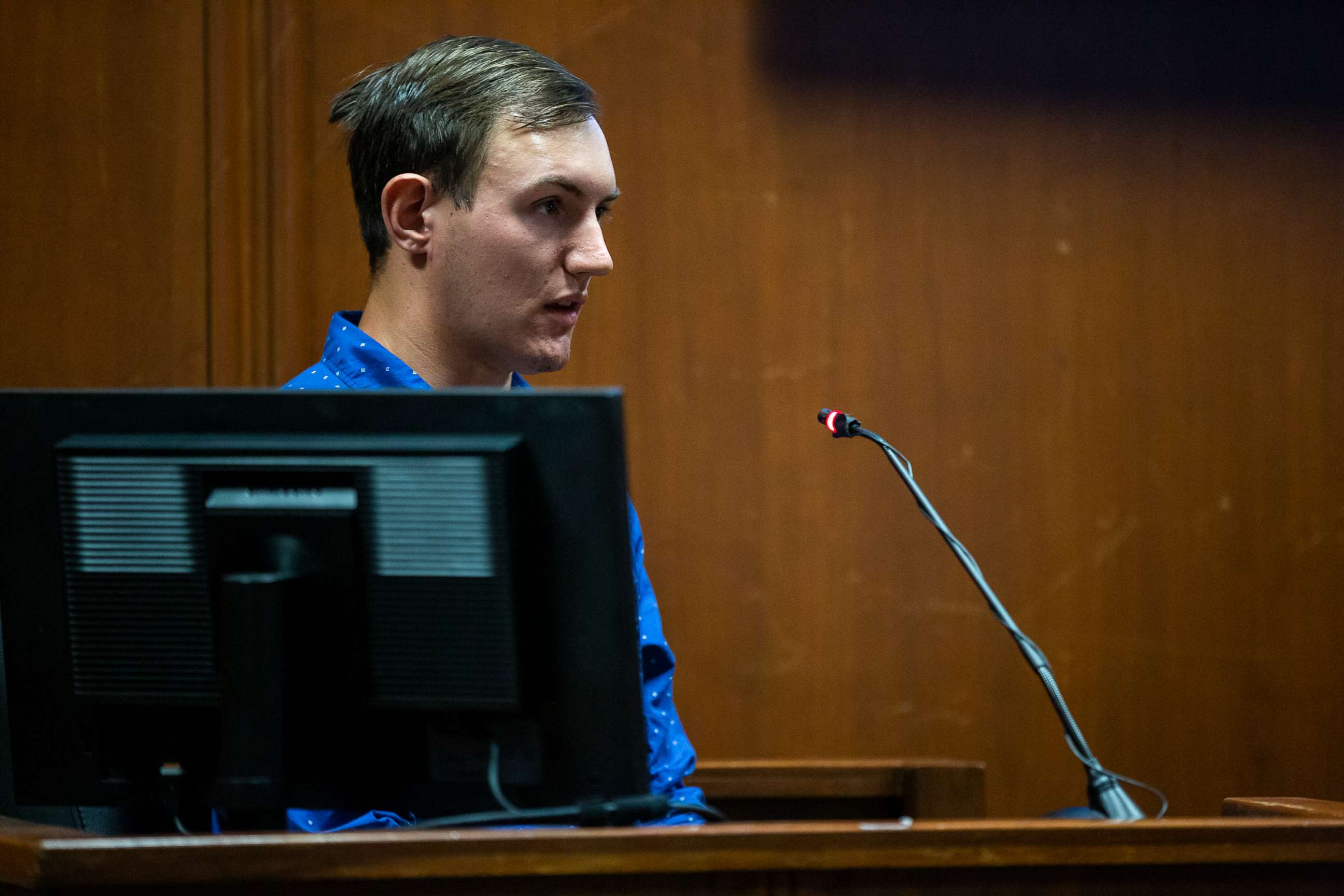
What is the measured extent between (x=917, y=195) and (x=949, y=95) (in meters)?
0.20

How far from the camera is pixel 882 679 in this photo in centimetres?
219

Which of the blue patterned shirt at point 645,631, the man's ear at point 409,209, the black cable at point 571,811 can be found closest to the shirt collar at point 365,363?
the blue patterned shirt at point 645,631

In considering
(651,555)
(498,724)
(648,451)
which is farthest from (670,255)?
(498,724)

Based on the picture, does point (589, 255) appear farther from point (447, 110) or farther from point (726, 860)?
point (726, 860)

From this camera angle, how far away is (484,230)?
129 centimetres

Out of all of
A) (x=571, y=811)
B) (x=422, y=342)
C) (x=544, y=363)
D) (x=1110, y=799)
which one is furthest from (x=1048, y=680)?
(x=422, y=342)

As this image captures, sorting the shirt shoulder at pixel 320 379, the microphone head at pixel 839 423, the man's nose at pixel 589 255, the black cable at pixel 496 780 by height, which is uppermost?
the man's nose at pixel 589 255

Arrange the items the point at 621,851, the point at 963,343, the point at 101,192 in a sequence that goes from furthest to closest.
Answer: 1. the point at 963,343
2. the point at 101,192
3. the point at 621,851

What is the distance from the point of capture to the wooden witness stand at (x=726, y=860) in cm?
69

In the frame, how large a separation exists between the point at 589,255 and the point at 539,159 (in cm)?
11

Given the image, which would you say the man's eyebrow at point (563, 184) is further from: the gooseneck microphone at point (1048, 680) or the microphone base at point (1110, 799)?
the microphone base at point (1110, 799)

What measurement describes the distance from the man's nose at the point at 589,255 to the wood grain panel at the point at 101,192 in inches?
39.7

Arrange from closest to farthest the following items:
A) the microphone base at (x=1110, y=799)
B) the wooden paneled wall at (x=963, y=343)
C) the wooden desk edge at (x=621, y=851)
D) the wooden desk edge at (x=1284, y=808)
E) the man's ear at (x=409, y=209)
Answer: the wooden desk edge at (x=621, y=851)
the microphone base at (x=1110, y=799)
the wooden desk edge at (x=1284, y=808)
the man's ear at (x=409, y=209)
the wooden paneled wall at (x=963, y=343)

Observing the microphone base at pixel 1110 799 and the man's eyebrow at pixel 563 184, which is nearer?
the microphone base at pixel 1110 799
